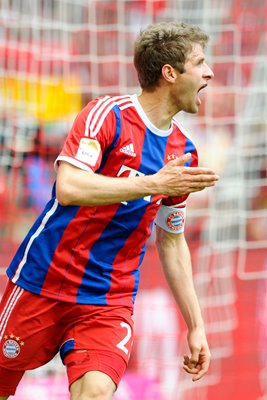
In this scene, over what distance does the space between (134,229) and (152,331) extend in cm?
199

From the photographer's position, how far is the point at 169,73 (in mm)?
3510

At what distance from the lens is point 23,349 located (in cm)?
357

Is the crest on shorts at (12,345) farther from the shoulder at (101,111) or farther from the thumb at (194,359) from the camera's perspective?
the shoulder at (101,111)

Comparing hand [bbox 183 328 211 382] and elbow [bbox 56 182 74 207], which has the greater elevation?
elbow [bbox 56 182 74 207]

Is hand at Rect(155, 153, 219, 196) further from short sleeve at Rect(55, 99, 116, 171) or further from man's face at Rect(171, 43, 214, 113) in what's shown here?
man's face at Rect(171, 43, 214, 113)

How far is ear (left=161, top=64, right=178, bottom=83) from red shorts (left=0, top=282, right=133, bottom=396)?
85 cm

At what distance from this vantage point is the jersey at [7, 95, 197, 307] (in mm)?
3422

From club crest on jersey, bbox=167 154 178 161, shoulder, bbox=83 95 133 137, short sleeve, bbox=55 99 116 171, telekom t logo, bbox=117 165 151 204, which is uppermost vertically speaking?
shoulder, bbox=83 95 133 137

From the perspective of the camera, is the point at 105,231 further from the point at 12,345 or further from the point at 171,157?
the point at 12,345

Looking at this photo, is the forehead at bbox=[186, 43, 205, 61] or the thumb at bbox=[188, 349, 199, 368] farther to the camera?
the thumb at bbox=[188, 349, 199, 368]

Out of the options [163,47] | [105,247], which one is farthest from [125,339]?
[163,47]

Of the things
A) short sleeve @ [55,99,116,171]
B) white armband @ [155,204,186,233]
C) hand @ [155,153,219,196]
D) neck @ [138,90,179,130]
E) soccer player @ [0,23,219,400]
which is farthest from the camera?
white armband @ [155,204,186,233]

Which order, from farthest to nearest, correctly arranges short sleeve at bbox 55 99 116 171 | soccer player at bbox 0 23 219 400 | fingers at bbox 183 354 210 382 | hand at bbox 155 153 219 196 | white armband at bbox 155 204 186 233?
1. white armband at bbox 155 204 186 233
2. fingers at bbox 183 354 210 382
3. soccer player at bbox 0 23 219 400
4. short sleeve at bbox 55 99 116 171
5. hand at bbox 155 153 219 196

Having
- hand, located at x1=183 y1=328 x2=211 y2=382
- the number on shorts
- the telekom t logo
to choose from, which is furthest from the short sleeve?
hand, located at x1=183 y1=328 x2=211 y2=382
